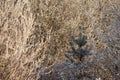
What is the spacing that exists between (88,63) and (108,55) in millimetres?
315

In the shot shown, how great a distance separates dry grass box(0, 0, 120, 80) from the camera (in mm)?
3295

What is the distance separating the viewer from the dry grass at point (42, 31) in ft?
10.8

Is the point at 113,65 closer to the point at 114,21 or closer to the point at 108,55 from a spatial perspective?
the point at 108,55

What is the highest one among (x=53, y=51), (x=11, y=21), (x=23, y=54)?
(x=11, y=21)

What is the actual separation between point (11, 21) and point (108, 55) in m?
1.31

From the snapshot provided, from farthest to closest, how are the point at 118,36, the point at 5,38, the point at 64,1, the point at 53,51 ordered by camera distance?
1. the point at 64,1
2. the point at 53,51
3. the point at 118,36
4. the point at 5,38

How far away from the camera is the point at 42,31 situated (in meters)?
5.50

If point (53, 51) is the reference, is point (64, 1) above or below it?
above

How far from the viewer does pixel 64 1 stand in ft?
19.0

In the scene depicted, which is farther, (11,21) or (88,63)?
(88,63)

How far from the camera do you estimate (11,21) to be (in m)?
3.44

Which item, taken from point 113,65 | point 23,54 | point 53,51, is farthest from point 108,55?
point 53,51

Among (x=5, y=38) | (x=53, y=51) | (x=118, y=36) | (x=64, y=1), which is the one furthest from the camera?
(x=64, y=1)

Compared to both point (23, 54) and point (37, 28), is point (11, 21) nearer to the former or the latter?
point (23, 54)
